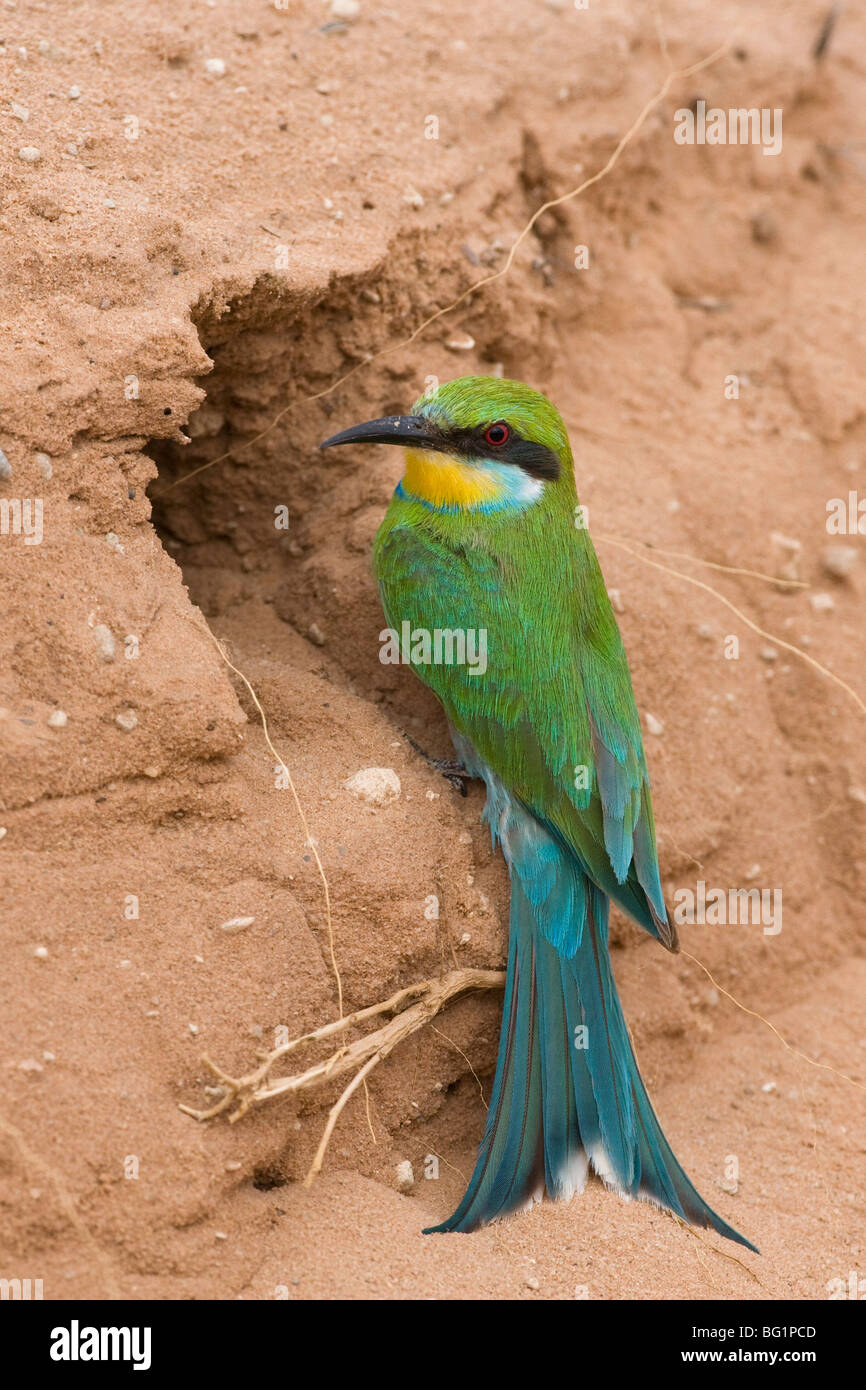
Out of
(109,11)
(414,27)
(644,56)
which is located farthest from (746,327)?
(109,11)

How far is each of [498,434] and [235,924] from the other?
1.49m

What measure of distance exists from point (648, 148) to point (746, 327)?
2.40 feet

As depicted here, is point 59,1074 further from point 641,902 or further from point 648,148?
point 648,148

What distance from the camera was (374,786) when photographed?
334cm

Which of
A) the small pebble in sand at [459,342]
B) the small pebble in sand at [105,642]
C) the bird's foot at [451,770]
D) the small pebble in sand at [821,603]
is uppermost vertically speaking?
the small pebble in sand at [459,342]

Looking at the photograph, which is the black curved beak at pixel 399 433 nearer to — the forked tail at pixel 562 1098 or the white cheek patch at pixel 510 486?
the white cheek patch at pixel 510 486

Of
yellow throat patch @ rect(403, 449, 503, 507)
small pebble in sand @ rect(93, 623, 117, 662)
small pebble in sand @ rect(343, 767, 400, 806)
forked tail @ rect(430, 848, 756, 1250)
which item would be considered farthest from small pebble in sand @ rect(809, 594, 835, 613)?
small pebble in sand @ rect(93, 623, 117, 662)

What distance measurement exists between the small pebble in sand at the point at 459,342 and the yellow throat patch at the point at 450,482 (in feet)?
2.17

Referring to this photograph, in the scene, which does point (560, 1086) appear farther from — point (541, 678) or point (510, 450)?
point (510, 450)

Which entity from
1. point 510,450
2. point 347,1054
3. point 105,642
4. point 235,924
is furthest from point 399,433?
point 347,1054

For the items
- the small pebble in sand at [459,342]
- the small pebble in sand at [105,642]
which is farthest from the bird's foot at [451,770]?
the small pebble in sand at [459,342]

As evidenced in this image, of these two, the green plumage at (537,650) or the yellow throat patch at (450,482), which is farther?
the yellow throat patch at (450,482)

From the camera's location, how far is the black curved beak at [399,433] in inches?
138

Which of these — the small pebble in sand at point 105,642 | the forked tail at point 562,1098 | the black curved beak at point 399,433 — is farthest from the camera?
the black curved beak at point 399,433
